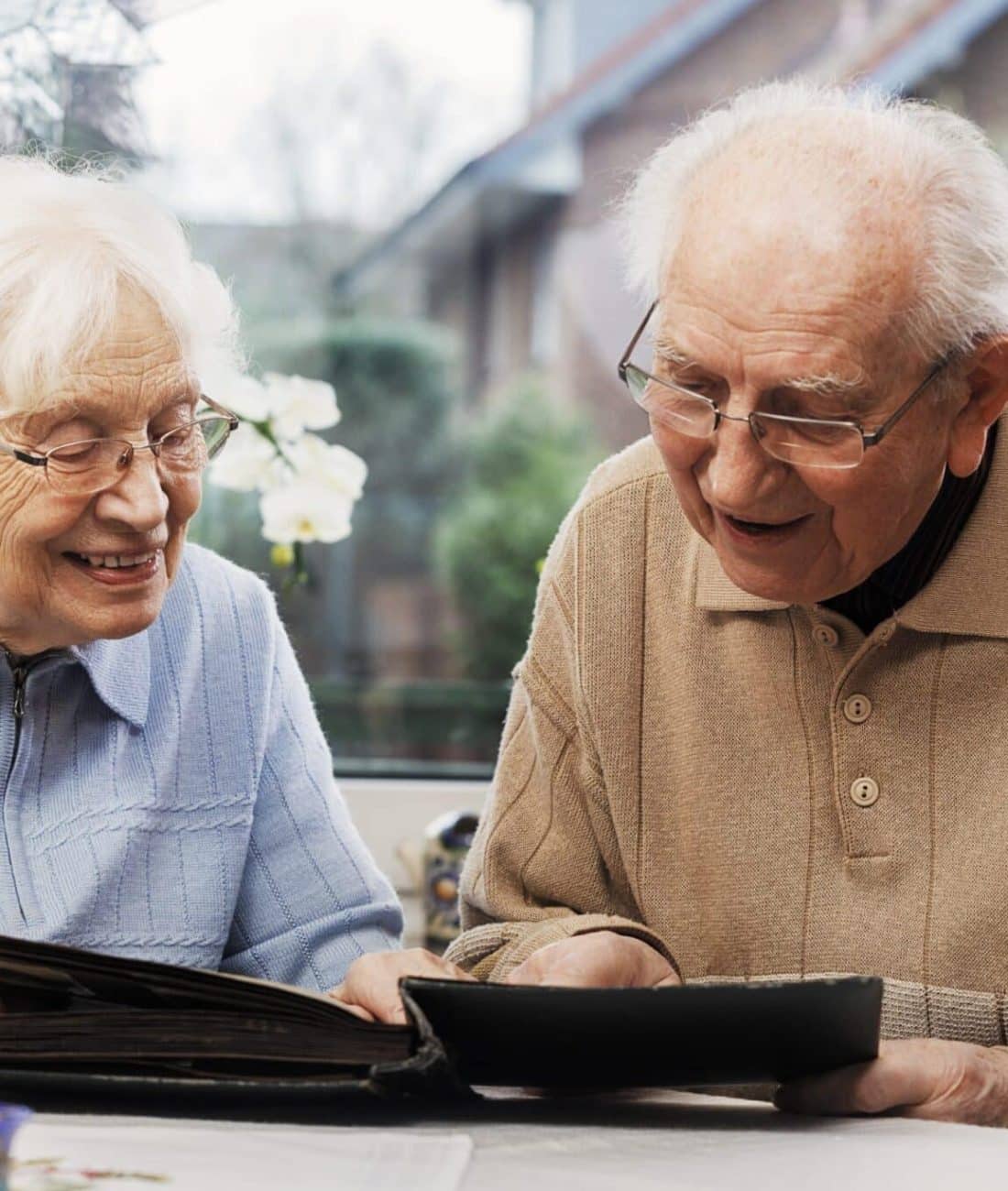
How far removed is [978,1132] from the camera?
107cm

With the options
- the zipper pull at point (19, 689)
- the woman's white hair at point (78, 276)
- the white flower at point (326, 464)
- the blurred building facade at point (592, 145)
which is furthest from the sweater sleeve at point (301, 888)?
the blurred building facade at point (592, 145)

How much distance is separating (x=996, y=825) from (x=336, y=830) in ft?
2.03

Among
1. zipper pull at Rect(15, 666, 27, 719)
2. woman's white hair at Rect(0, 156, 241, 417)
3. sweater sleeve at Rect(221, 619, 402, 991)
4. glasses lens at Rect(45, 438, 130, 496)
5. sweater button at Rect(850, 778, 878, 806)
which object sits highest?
woman's white hair at Rect(0, 156, 241, 417)

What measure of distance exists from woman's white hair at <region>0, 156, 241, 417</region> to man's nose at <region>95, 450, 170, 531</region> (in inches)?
3.6

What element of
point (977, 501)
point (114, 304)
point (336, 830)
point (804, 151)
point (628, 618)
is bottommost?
point (336, 830)

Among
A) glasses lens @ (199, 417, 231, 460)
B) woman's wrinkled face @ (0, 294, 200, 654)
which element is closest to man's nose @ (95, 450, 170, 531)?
woman's wrinkled face @ (0, 294, 200, 654)

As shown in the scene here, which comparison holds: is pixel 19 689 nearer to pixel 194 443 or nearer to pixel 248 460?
pixel 194 443

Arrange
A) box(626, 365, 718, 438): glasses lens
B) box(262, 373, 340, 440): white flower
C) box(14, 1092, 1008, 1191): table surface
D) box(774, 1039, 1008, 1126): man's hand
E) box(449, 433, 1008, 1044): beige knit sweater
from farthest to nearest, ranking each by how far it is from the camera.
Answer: box(262, 373, 340, 440): white flower
box(449, 433, 1008, 1044): beige knit sweater
box(626, 365, 718, 438): glasses lens
box(774, 1039, 1008, 1126): man's hand
box(14, 1092, 1008, 1191): table surface

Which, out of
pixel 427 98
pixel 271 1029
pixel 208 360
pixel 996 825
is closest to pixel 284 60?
pixel 427 98

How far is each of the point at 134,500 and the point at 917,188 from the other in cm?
69

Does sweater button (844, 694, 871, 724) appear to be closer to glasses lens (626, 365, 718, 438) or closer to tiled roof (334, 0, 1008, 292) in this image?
glasses lens (626, 365, 718, 438)

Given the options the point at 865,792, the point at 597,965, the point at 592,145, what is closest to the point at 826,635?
the point at 865,792

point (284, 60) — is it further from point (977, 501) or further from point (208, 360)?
point (977, 501)

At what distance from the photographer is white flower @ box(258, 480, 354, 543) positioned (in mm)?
2133
